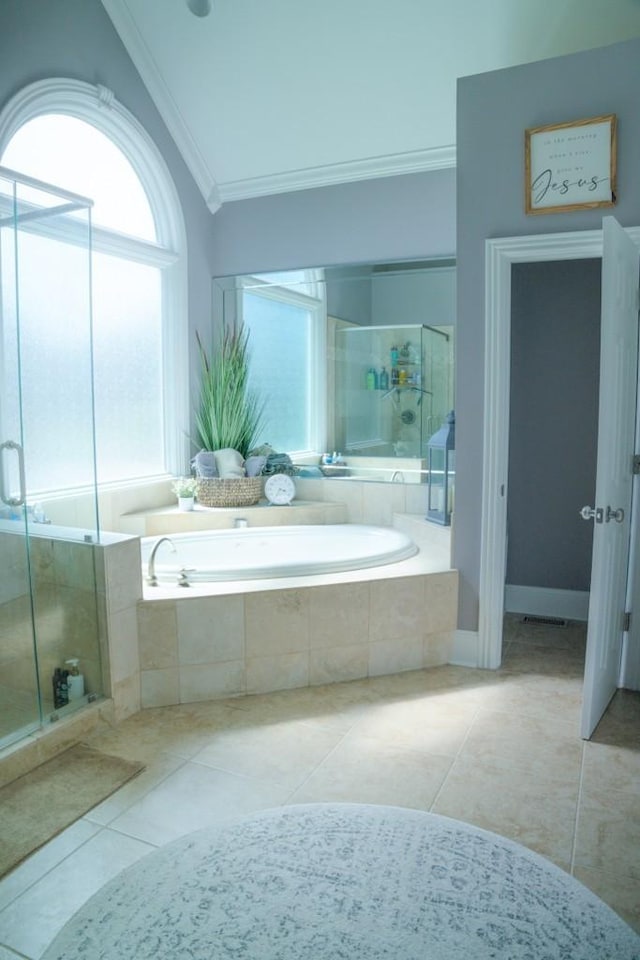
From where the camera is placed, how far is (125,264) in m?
4.19

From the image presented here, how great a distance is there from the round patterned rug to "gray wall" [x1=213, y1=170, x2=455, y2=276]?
11.0ft

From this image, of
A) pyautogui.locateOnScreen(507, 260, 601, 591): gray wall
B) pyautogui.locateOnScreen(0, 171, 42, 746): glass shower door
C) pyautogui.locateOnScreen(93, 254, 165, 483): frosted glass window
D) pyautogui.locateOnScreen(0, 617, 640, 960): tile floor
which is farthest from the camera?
pyautogui.locateOnScreen(93, 254, 165, 483): frosted glass window

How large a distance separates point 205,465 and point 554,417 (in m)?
2.04

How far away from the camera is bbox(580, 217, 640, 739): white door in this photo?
2.53m

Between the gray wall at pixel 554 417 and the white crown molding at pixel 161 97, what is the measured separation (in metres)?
2.01

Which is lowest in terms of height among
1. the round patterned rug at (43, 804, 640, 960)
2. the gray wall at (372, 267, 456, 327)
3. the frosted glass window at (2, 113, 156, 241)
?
the round patterned rug at (43, 804, 640, 960)

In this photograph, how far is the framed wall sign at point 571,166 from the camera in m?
2.88

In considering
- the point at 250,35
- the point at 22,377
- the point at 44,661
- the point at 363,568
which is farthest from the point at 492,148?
the point at 44,661

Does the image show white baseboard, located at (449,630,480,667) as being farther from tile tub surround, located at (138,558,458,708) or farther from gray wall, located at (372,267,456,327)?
gray wall, located at (372,267,456,327)

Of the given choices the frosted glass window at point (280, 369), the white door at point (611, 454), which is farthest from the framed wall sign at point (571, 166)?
the frosted glass window at point (280, 369)

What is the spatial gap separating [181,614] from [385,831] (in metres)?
1.50

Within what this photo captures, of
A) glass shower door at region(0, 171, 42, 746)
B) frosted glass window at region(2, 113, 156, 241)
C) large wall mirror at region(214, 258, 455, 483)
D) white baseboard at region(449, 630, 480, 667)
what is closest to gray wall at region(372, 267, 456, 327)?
large wall mirror at region(214, 258, 455, 483)

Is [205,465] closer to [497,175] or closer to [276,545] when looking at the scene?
[276,545]

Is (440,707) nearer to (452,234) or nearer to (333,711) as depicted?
(333,711)
